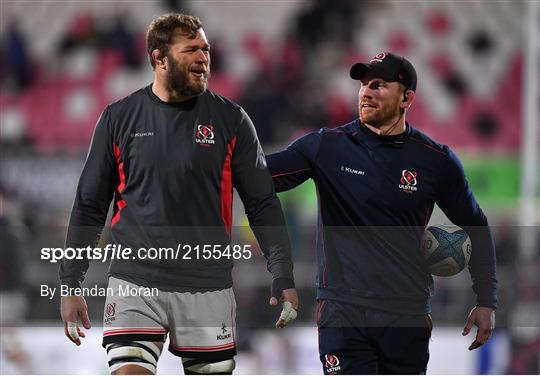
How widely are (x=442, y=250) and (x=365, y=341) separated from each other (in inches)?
21.6

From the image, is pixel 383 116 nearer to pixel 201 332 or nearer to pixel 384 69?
pixel 384 69

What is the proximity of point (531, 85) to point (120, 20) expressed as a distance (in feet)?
22.7

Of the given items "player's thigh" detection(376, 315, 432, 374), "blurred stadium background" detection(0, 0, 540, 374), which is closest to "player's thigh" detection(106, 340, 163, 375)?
"player's thigh" detection(376, 315, 432, 374)

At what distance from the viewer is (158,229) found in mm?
3982

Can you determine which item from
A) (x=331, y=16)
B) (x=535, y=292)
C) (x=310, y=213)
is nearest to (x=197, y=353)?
(x=535, y=292)

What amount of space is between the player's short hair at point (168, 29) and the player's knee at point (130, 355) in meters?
1.14

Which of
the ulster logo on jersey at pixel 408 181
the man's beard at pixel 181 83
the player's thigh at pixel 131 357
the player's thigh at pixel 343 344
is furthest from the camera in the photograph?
the ulster logo on jersey at pixel 408 181

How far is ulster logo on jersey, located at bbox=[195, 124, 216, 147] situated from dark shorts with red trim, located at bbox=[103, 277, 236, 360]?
0.60m

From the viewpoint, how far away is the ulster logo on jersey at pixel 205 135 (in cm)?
405

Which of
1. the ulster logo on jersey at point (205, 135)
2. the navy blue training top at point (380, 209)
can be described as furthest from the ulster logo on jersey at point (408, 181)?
the ulster logo on jersey at point (205, 135)

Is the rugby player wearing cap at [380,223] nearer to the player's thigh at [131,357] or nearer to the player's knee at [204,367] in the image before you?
the player's knee at [204,367]

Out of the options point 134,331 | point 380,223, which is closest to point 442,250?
point 380,223

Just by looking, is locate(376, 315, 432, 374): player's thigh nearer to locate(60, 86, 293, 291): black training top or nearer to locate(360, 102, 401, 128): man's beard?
locate(60, 86, 293, 291): black training top

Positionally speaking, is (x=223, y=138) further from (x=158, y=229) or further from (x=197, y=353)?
(x=197, y=353)
